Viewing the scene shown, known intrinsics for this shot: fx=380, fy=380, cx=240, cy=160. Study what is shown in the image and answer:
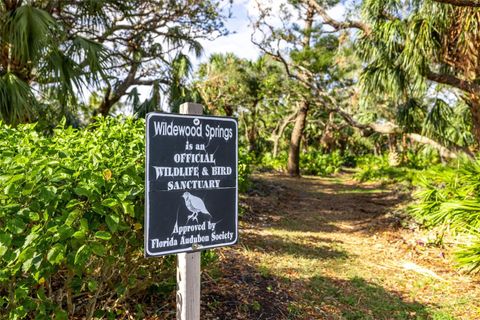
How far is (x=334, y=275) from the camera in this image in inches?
196

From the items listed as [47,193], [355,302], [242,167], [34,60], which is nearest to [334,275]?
[355,302]

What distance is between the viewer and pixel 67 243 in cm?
200

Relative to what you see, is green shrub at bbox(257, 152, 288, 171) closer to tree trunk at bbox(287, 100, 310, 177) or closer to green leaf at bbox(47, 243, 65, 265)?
tree trunk at bbox(287, 100, 310, 177)

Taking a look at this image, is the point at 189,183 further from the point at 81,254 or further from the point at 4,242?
the point at 4,242

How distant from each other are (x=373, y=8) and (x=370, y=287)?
7195 millimetres

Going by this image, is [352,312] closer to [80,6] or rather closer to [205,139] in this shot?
[205,139]

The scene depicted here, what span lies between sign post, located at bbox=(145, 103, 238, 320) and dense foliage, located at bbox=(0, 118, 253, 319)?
0.79 feet

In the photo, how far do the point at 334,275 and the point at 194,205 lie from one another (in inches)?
137

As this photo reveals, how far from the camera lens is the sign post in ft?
6.54

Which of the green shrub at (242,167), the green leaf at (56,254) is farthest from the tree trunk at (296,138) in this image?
the green leaf at (56,254)

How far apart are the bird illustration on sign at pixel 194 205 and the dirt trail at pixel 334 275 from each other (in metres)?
1.62

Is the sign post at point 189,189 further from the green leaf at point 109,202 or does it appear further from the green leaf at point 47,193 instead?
the green leaf at point 47,193

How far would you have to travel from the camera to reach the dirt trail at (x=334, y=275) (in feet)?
12.6

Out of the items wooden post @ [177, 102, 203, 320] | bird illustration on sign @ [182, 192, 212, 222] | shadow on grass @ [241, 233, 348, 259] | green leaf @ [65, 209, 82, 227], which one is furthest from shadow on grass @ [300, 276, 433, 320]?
green leaf @ [65, 209, 82, 227]
